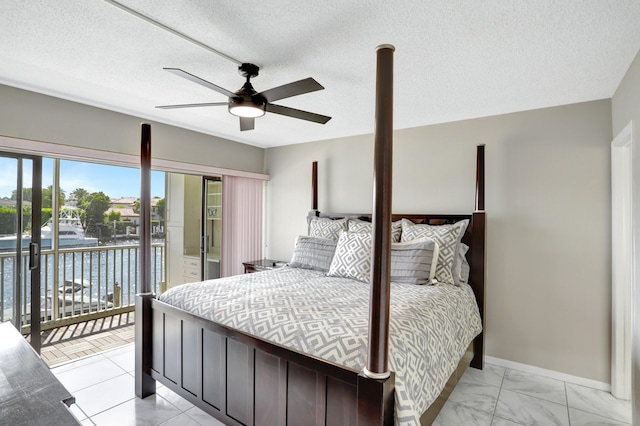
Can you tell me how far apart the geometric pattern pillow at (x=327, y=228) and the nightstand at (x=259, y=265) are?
0.79 metres

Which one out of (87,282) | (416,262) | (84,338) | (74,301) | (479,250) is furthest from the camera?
(87,282)

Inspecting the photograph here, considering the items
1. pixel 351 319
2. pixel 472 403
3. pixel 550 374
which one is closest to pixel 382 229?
pixel 351 319

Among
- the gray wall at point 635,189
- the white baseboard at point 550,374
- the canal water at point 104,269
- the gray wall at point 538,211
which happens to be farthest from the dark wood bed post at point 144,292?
the gray wall at point 635,189

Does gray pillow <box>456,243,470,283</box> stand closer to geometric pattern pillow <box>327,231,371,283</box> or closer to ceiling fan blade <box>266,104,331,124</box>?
geometric pattern pillow <box>327,231,371,283</box>

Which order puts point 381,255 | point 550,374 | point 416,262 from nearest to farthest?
point 381,255, point 416,262, point 550,374

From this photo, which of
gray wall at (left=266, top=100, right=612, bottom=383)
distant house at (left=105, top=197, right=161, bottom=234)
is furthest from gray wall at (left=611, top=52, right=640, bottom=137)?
distant house at (left=105, top=197, right=161, bottom=234)

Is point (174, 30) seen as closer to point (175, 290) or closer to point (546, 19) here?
point (175, 290)

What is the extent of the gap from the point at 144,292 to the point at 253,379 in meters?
1.24

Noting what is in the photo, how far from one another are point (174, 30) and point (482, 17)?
162 centimetres

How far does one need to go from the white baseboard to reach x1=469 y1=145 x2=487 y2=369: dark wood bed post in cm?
21

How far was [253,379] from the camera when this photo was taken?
69.0 inches

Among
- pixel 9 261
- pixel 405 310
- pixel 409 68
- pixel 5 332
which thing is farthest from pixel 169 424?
pixel 409 68

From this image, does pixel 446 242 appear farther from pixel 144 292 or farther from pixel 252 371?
pixel 144 292

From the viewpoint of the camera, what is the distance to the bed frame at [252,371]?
130 centimetres
